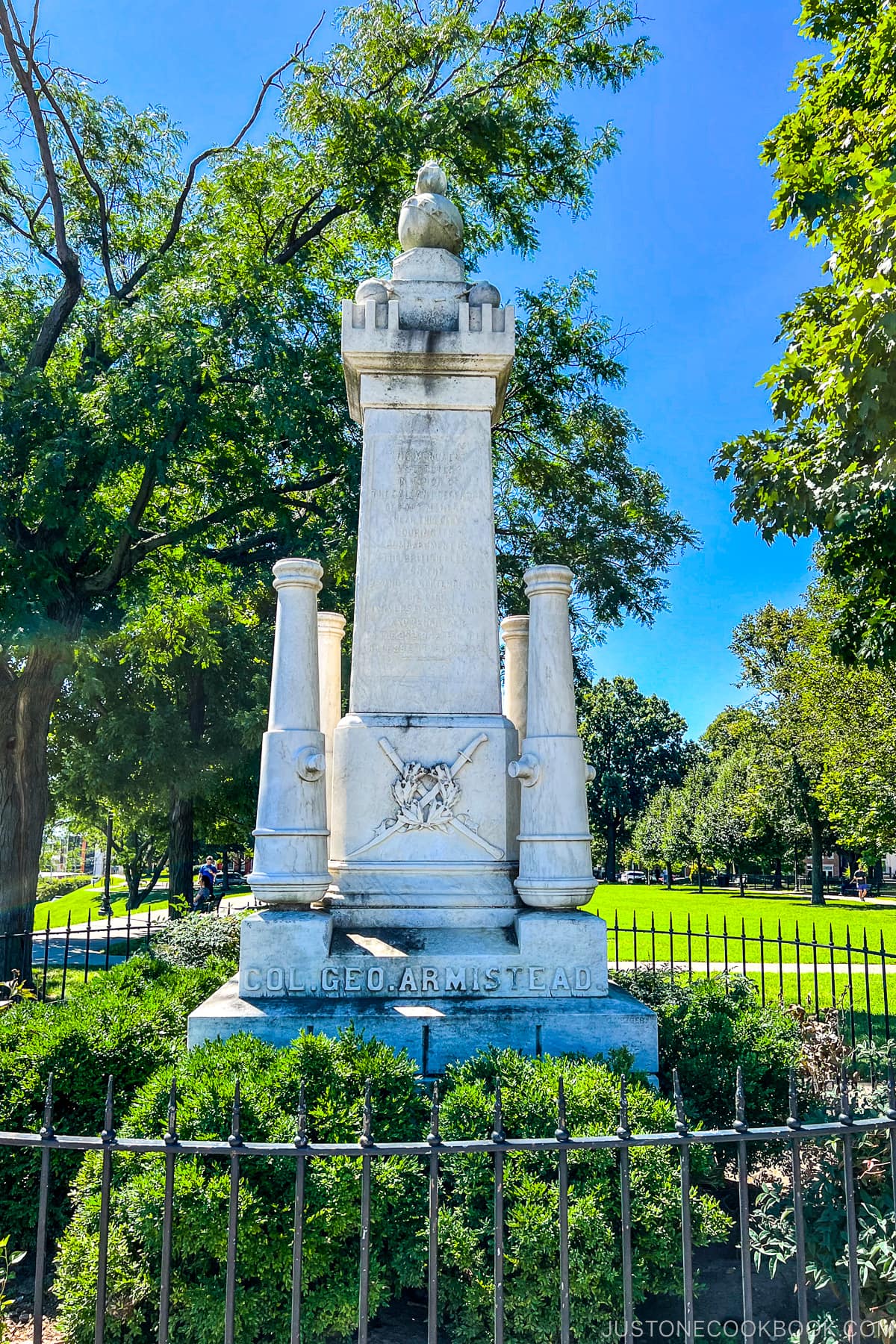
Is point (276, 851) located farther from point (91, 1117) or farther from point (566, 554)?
point (566, 554)

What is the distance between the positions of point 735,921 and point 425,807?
→ 18.7 m

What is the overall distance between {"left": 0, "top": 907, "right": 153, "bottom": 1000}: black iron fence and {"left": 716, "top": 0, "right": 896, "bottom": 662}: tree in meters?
7.34

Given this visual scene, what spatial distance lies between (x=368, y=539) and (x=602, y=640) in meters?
11.0

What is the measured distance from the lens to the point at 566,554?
1566 centimetres

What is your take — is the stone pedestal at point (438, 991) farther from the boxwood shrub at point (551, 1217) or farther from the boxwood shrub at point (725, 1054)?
the boxwood shrub at point (551, 1217)

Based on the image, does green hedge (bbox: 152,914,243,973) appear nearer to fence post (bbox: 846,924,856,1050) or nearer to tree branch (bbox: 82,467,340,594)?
fence post (bbox: 846,924,856,1050)

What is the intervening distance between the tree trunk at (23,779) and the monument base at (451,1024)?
9308mm

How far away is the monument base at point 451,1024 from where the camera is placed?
5.00 meters

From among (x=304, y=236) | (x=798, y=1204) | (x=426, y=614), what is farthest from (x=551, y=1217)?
(x=304, y=236)

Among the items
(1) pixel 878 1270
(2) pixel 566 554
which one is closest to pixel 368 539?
(1) pixel 878 1270

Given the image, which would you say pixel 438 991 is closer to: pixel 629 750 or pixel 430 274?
pixel 430 274

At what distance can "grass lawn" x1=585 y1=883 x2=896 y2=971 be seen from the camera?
16500 millimetres

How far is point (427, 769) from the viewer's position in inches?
232

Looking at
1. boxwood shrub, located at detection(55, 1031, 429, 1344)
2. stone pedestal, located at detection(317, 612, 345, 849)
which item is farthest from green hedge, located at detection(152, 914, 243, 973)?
boxwood shrub, located at detection(55, 1031, 429, 1344)
